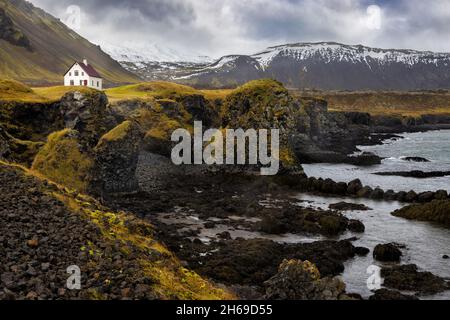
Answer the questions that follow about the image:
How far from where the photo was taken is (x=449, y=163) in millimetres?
98312

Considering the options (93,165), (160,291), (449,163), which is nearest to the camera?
(160,291)

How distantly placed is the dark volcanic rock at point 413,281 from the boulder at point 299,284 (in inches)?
469

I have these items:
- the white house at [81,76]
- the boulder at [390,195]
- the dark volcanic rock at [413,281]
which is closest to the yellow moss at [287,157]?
the boulder at [390,195]

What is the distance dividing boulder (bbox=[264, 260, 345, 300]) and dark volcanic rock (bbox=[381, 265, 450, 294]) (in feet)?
39.1

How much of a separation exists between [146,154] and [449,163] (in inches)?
2387

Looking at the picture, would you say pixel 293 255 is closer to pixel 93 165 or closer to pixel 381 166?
pixel 93 165

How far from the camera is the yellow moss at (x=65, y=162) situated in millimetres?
48281

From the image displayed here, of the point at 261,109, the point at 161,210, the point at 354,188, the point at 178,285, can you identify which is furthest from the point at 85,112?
the point at 178,285

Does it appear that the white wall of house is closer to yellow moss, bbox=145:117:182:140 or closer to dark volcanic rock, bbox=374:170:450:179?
yellow moss, bbox=145:117:182:140

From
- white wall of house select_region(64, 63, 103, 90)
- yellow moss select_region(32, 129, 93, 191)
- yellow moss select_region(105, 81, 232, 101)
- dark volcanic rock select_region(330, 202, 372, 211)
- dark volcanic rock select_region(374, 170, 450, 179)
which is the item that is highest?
white wall of house select_region(64, 63, 103, 90)

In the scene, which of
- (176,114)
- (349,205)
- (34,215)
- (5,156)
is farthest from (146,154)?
(34,215)

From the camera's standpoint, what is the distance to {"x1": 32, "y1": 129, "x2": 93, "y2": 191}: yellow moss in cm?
4828

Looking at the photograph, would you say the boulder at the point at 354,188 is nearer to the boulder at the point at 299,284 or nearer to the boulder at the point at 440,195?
the boulder at the point at 440,195

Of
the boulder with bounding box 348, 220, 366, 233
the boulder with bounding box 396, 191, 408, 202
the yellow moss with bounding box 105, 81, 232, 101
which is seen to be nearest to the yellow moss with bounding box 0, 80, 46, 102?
the yellow moss with bounding box 105, 81, 232, 101
